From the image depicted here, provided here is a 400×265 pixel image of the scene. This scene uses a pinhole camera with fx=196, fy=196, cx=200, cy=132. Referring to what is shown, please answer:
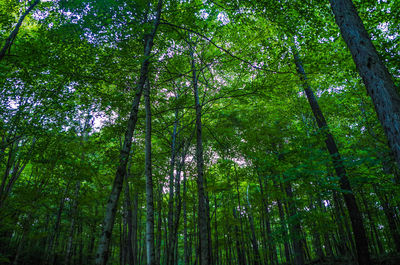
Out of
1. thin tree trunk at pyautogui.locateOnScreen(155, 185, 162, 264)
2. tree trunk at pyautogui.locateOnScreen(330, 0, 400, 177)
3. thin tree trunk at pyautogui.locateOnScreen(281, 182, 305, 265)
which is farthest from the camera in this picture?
thin tree trunk at pyautogui.locateOnScreen(155, 185, 162, 264)

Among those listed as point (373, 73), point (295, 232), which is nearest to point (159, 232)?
point (295, 232)

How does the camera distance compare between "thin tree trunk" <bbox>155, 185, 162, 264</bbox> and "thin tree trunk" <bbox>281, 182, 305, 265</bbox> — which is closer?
"thin tree trunk" <bbox>281, 182, 305, 265</bbox>

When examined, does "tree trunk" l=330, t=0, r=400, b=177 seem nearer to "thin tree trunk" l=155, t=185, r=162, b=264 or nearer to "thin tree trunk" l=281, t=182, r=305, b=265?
"thin tree trunk" l=281, t=182, r=305, b=265

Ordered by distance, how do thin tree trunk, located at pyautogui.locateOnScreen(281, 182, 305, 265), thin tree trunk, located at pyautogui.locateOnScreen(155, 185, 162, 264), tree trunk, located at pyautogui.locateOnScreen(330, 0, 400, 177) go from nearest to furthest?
tree trunk, located at pyautogui.locateOnScreen(330, 0, 400, 177) < thin tree trunk, located at pyautogui.locateOnScreen(281, 182, 305, 265) < thin tree trunk, located at pyautogui.locateOnScreen(155, 185, 162, 264)

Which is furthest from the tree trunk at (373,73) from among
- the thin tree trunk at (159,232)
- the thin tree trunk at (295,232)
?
the thin tree trunk at (159,232)

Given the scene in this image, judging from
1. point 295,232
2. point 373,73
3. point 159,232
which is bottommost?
point 295,232

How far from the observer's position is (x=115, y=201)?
484 cm

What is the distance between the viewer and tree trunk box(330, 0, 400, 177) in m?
3.51

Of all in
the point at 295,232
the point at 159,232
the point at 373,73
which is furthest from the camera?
the point at 159,232

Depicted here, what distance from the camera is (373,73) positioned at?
3.94 m

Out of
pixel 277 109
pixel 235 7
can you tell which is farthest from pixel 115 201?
pixel 277 109

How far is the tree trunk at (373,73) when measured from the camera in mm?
3506

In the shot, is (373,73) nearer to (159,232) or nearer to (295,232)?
(295,232)

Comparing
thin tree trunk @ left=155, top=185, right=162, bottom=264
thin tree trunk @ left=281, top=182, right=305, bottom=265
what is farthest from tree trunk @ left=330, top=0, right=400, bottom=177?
thin tree trunk @ left=155, top=185, right=162, bottom=264
